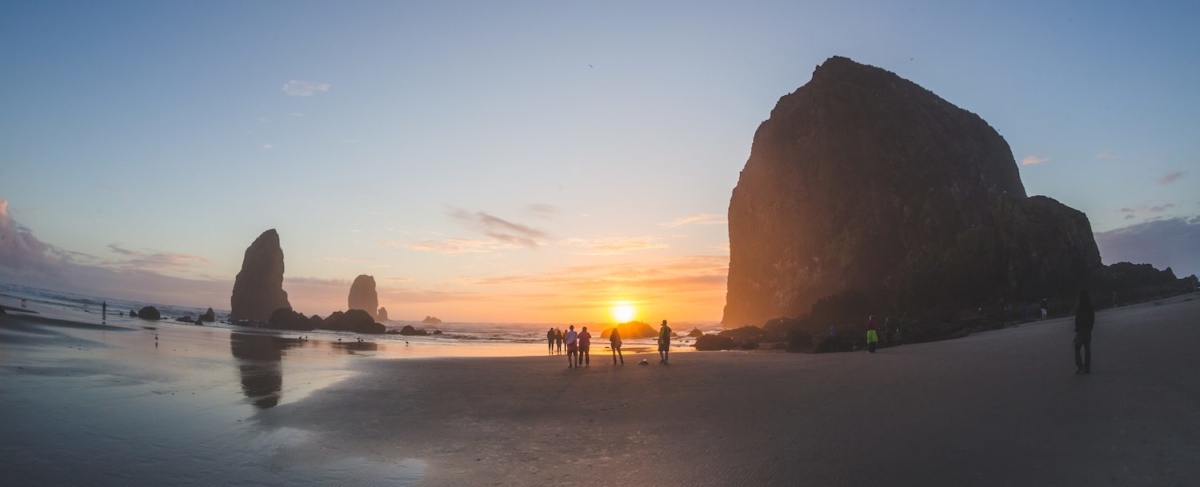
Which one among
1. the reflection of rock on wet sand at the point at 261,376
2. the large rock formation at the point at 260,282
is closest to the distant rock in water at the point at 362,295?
the large rock formation at the point at 260,282

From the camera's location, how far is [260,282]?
118 metres

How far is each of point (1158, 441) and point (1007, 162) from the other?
110 m

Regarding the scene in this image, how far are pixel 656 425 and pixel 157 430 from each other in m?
9.91

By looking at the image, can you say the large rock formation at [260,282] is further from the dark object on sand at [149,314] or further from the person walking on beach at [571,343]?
the person walking on beach at [571,343]

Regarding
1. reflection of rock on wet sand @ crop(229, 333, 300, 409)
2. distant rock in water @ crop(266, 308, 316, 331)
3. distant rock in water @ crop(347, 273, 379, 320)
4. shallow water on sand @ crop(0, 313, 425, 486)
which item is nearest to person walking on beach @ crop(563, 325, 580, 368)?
shallow water on sand @ crop(0, 313, 425, 486)

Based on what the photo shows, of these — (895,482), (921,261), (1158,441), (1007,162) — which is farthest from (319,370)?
(1007,162)

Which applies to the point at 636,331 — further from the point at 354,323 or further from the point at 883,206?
the point at 354,323

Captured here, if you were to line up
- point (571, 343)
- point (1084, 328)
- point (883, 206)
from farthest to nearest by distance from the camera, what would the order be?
point (883, 206), point (571, 343), point (1084, 328)

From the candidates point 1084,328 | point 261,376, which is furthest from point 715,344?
point 261,376

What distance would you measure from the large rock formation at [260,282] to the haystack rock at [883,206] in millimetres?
99394

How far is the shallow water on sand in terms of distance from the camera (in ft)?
27.1

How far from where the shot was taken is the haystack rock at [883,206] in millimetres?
54594

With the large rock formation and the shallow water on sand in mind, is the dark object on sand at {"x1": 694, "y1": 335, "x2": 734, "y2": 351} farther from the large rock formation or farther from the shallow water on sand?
the large rock formation

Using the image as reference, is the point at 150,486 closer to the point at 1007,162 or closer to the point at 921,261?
the point at 921,261
